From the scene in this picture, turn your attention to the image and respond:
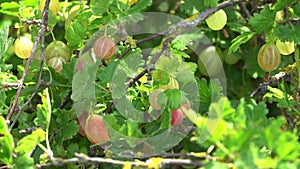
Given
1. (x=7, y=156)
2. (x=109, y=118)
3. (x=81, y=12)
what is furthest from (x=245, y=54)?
(x=7, y=156)

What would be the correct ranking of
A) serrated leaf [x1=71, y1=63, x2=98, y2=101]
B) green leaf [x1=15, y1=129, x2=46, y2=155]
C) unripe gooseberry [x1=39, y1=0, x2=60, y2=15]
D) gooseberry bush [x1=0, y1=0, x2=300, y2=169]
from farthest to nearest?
unripe gooseberry [x1=39, y1=0, x2=60, y2=15], serrated leaf [x1=71, y1=63, x2=98, y2=101], gooseberry bush [x1=0, y1=0, x2=300, y2=169], green leaf [x1=15, y1=129, x2=46, y2=155]

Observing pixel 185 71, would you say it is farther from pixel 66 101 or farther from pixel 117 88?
pixel 66 101

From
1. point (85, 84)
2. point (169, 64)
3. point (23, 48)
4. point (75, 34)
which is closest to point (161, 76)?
point (169, 64)

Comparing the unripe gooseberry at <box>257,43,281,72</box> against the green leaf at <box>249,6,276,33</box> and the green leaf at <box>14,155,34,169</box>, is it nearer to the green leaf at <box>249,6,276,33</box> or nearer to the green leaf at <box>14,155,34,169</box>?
the green leaf at <box>249,6,276,33</box>

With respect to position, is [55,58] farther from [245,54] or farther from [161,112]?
[245,54]

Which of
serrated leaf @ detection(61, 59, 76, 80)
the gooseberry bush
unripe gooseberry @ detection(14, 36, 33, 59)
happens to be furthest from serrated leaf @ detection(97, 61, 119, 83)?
unripe gooseberry @ detection(14, 36, 33, 59)
